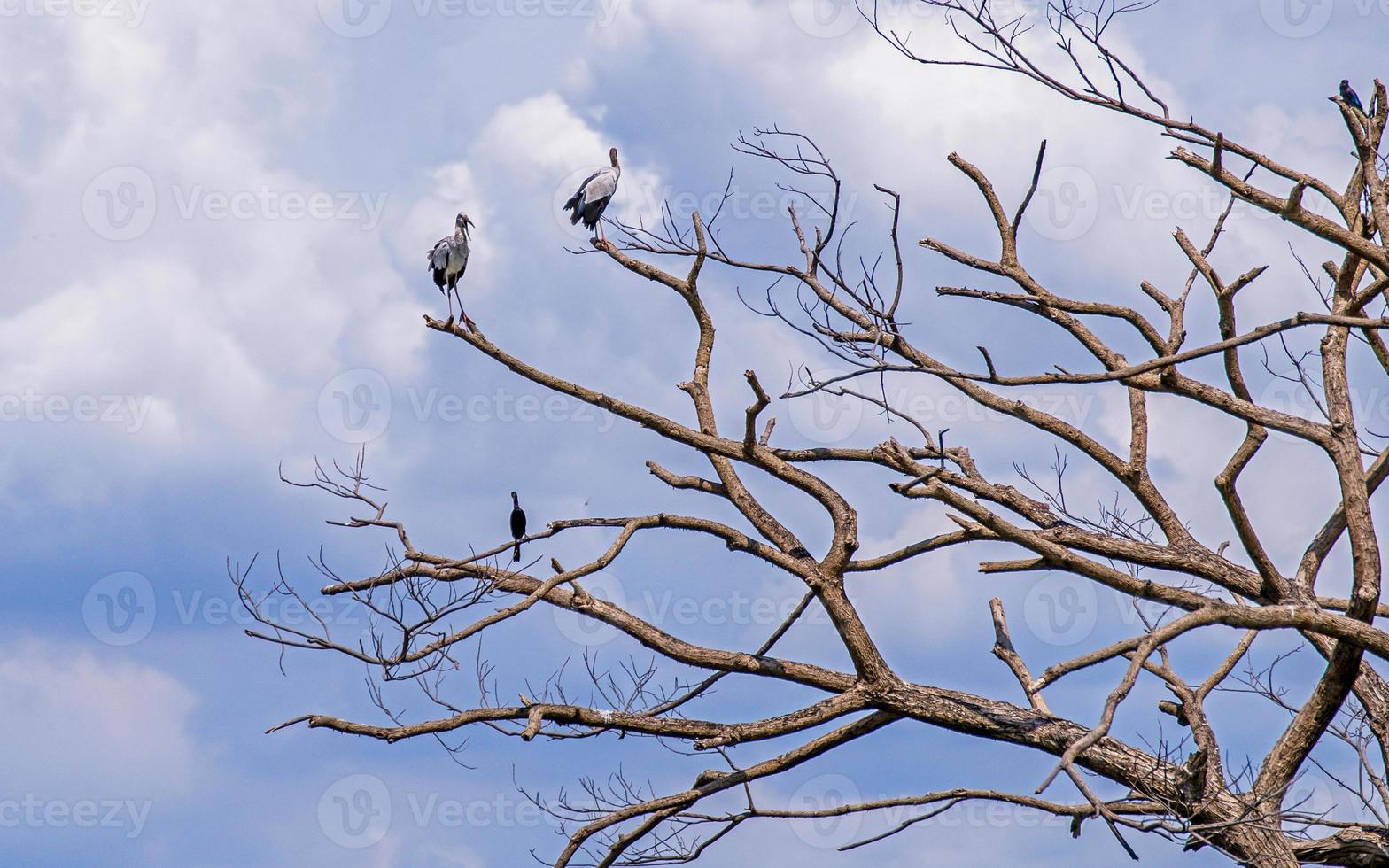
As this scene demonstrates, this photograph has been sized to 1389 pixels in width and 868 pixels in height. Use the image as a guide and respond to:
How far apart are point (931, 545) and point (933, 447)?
656 mm

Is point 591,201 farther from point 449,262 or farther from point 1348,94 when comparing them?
point 1348,94

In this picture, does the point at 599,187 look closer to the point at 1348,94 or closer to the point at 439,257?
the point at 439,257

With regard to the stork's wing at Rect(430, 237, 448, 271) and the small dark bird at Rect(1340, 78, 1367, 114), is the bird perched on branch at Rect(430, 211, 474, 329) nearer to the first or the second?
the stork's wing at Rect(430, 237, 448, 271)

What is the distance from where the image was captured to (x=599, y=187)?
12.7m

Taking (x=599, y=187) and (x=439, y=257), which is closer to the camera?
(x=599, y=187)

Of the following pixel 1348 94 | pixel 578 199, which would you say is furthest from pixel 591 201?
pixel 1348 94

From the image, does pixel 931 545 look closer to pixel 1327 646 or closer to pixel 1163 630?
pixel 1163 630

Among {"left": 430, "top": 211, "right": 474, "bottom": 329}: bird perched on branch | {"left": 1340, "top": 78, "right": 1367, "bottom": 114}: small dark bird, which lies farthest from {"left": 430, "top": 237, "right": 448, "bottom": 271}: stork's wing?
{"left": 1340, "top": 78, "right": 1367, "bottom": 114}: small dark bird

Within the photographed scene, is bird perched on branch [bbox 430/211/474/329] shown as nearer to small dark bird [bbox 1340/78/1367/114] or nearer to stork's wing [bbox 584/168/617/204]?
stork's wing [bbox 584/168/617/204]

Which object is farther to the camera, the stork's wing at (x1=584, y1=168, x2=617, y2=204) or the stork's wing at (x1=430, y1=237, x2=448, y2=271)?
the stork's wing at (x1=430, y1=237, x2=448, y2=271)

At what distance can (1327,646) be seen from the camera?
9039mm

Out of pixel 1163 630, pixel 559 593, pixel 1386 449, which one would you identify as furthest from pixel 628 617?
pixel 1386 449

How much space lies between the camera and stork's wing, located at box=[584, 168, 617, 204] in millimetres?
12578

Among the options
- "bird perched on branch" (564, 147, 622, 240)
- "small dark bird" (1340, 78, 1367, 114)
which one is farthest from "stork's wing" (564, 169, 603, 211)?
"small dark bird" (1340, 78, 1367, 114)
